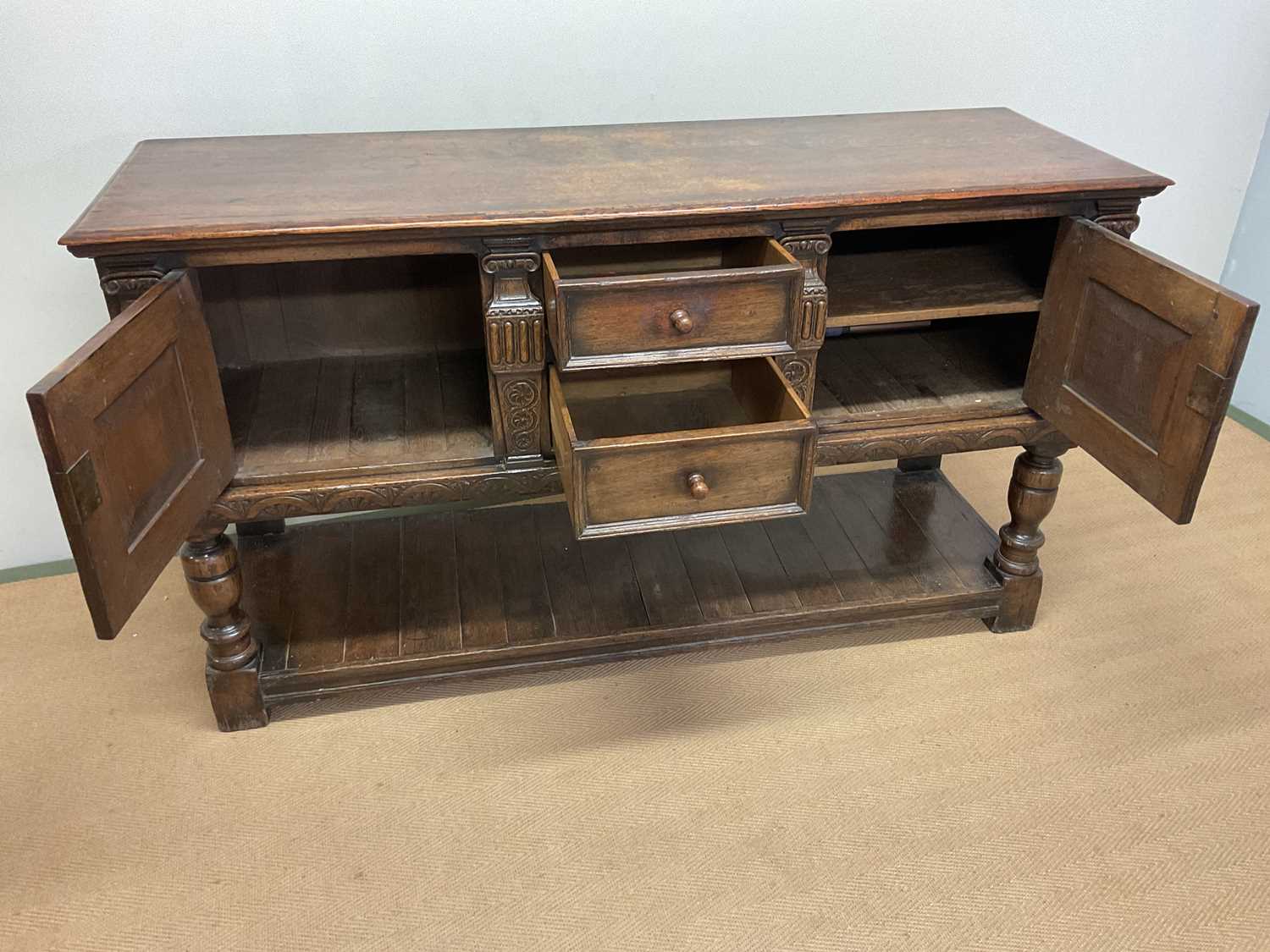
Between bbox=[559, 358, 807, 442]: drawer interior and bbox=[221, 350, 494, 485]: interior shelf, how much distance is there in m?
0.17

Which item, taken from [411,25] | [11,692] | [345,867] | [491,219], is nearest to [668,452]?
[491,219]

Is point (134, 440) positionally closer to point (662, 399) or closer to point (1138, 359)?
point (662, 399)

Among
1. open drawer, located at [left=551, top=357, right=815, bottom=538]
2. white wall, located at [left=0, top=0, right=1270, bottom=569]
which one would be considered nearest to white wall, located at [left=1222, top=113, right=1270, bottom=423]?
white wall, located at [left=0, top=0, right=1270, bottom=569]

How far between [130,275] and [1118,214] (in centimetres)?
145

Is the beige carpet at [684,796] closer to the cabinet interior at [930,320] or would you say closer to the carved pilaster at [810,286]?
the cabinet interior at [930,320]

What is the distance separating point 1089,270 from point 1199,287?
0.75ft

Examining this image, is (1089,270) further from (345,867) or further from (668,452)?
(345,867)

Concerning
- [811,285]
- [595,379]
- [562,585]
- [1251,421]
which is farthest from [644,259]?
[1251,421]

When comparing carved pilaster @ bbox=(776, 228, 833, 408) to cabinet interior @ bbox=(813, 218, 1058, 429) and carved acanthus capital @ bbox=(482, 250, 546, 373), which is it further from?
carved acanthus capital @ bbox=(482, 250, 546, 373)

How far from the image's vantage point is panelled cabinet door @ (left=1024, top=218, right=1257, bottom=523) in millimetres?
1304

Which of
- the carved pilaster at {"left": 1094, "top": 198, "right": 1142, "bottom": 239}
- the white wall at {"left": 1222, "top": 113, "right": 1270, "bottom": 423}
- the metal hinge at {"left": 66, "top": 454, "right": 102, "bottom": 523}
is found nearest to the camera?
the metal hinge at {"left": 66, "top": 454, "right": 102, "bottom": 523}

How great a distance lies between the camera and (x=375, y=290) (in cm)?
188

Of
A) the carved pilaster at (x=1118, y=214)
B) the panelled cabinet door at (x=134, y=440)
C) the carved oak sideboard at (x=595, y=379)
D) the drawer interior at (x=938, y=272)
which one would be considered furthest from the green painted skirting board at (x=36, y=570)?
the carved pilaster at (x=1118, y=214)

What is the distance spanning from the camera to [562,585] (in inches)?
76.5
